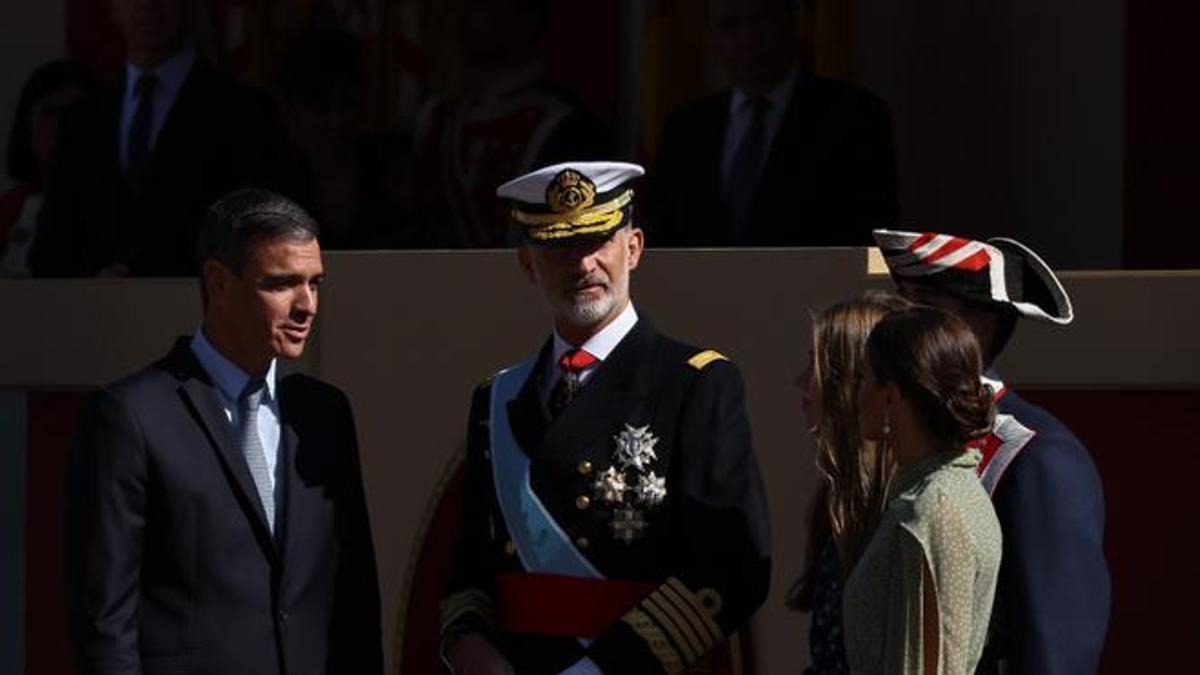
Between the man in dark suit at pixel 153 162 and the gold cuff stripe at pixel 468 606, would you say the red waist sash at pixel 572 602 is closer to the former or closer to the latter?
→ the gold cuff stripe at pixel 468 606

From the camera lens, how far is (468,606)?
181 inches

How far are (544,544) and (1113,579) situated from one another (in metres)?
1.11

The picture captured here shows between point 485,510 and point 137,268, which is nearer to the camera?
point 485,510

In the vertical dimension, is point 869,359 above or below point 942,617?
above

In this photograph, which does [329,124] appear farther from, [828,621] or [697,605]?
[828,621]

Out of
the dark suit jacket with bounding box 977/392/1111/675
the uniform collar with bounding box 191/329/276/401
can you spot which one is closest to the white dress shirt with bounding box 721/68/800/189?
the uniform collar with bounding box 191/329/276/401

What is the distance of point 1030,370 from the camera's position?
16.6 ft

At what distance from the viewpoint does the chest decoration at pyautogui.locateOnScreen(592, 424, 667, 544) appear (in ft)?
14.7

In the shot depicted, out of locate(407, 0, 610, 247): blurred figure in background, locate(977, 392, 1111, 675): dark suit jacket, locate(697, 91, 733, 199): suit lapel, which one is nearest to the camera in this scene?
locate(977, 392, 1111, 675): dark suit jacket

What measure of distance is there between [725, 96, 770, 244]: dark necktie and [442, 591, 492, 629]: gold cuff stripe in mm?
1811

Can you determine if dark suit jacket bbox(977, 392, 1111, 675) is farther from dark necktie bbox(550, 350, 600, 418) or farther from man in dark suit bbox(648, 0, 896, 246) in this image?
man in dark suit bbox(648, 0, 896, 246)

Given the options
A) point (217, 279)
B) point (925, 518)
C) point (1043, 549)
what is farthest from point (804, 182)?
point (925, 518)

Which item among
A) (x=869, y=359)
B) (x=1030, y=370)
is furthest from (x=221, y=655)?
(x=1030, y=370)

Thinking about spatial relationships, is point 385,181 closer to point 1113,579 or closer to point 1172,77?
point 1172,77
